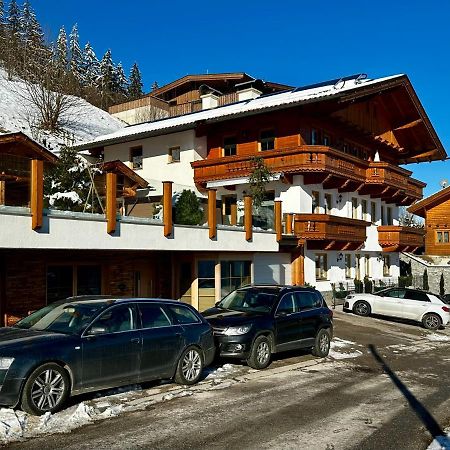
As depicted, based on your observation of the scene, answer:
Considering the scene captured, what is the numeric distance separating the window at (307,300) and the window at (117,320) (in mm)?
5465

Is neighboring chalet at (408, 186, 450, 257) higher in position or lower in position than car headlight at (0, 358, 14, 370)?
higher

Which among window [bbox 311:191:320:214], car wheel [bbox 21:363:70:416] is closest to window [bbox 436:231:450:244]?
window [bbox 311:191:320:214]

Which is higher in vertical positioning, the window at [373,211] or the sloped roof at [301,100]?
the sloped roof at [301,100]

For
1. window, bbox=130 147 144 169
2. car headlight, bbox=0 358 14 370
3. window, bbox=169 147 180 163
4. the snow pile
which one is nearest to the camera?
car headlight, bbox=0 358 14 370

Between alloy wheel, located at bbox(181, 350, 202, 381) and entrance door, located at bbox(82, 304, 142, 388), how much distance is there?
1218 mm

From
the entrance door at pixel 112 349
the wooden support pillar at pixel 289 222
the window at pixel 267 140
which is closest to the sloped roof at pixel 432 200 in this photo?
the window at pixel 267 140

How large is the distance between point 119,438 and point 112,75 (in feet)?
328

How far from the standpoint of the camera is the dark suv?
1159 cm

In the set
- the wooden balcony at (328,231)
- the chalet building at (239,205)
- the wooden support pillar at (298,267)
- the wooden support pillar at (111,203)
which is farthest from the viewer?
the wooden support pillar at (298,267)

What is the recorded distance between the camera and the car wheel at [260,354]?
38.1 ft

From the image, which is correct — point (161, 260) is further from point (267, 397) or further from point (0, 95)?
point (0, 95)

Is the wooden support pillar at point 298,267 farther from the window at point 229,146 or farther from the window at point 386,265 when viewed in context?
the window at point 386,265

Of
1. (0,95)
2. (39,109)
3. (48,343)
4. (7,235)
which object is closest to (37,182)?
(7,235)

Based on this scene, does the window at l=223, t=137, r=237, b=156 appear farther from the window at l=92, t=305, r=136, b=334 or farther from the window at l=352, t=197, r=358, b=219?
the window at l=92, t=305, r=136, b=334
